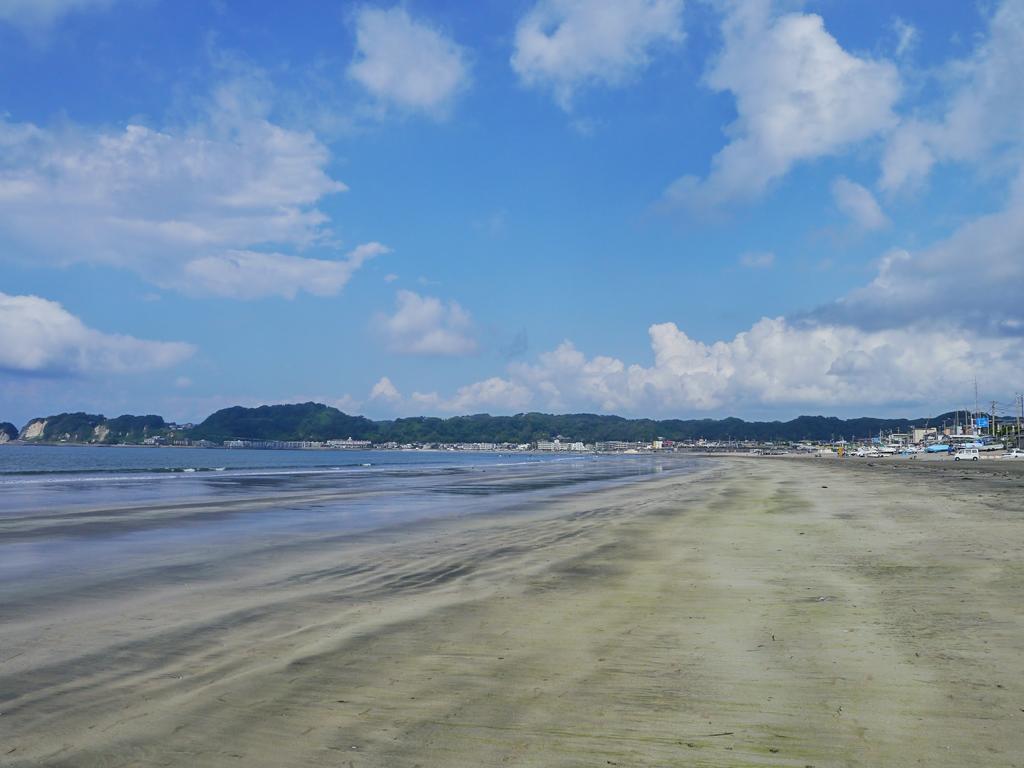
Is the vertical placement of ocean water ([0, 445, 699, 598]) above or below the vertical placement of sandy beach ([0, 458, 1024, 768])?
below

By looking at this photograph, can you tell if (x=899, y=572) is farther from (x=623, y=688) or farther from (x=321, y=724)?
(x=321, y=724)

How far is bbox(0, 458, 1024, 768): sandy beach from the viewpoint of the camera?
4766 millimetres

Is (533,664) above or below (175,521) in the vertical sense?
above

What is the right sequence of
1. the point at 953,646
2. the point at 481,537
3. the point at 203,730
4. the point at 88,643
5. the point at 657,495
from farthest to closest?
1. the point at 657,495
2. the point at 481,537
3. the point at 88,643
4. the point at 953,646
5. the point at 203,730

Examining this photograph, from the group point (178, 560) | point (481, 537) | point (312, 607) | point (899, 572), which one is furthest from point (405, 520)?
point (899, 572)

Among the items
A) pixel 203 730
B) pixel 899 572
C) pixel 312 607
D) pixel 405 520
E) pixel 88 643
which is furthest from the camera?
pixel 405 520

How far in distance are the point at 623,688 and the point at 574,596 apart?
4.07 m

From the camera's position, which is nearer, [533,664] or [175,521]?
[533,664]

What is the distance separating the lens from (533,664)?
21.7 ft

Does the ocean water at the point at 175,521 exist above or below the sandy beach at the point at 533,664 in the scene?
below

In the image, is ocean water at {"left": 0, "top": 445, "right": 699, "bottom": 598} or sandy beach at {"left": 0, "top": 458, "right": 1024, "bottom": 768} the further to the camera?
ocean water at {"left": 0, "top": 445, "right": 699, "bottom": 598}

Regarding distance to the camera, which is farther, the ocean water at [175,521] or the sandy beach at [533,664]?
the ocean water at [175,521]

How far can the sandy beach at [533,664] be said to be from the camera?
477cm

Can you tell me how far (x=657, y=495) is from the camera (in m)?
34.5
